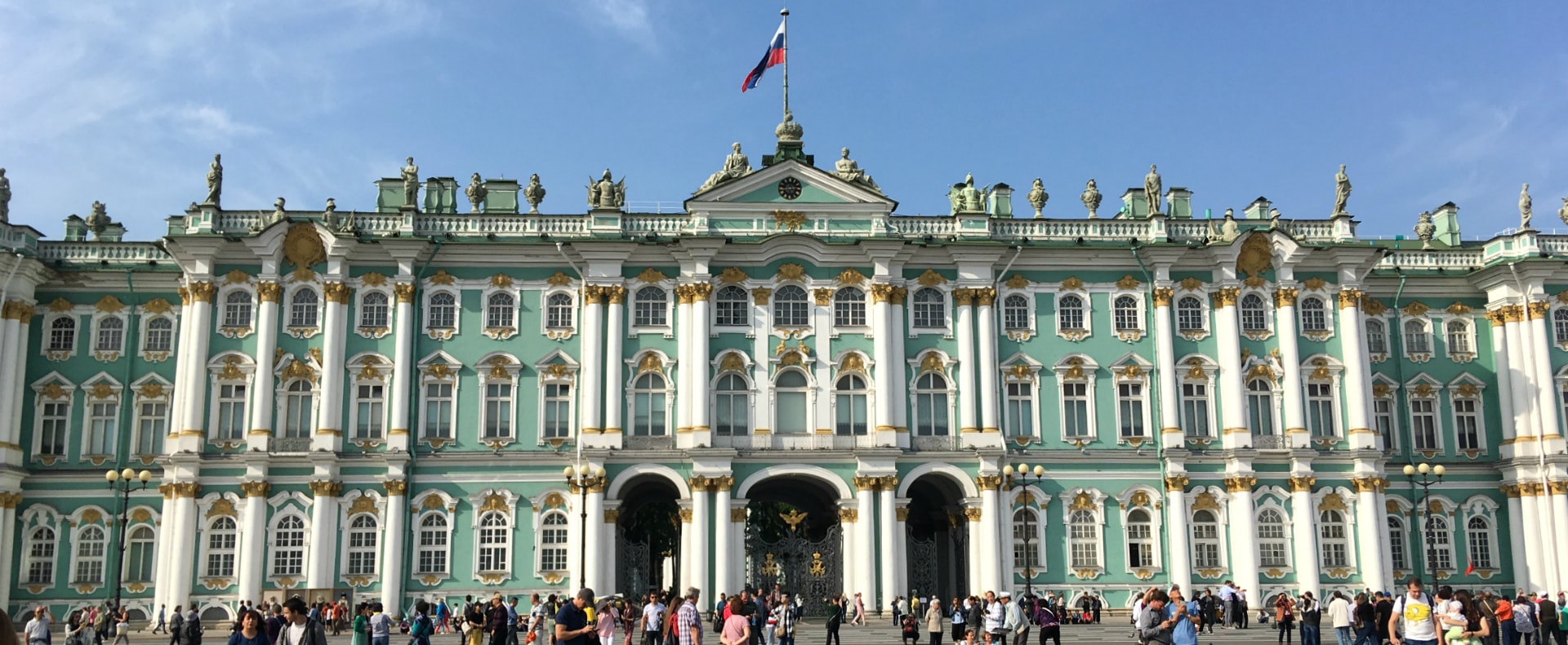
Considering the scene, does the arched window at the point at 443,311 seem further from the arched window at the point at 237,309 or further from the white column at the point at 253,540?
the white column at the point at 253,540

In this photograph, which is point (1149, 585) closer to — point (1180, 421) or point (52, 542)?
point (1180, 421)

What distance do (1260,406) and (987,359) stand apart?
32.7ft

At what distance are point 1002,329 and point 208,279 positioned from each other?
27.4 meters

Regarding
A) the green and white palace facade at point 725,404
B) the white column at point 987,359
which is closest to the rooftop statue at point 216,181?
the green and white palace facade at point 725,404

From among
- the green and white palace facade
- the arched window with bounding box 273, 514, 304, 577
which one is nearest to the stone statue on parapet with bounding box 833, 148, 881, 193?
the green and white palace facade

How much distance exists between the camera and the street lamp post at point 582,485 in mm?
47562

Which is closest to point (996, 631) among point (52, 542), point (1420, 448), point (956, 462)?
point (956, 462)

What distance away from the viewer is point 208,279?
49562 mm

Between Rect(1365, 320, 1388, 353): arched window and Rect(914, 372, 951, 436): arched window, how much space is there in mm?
16503

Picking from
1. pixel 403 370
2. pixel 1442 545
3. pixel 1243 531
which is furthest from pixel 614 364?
pixel 1442 545

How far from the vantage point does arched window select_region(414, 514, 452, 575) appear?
160 ft

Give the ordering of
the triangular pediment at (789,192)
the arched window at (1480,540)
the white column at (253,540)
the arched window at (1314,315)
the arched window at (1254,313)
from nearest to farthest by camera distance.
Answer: the white column at (253,540)
the triangular pediment at (789,192)
the arched window at (1254,313)
the arched window at (1314,315)
the arched window at (1480,540)

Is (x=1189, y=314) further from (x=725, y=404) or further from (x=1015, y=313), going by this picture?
(x=725, y=404)

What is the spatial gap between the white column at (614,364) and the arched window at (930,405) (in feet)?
33.2
